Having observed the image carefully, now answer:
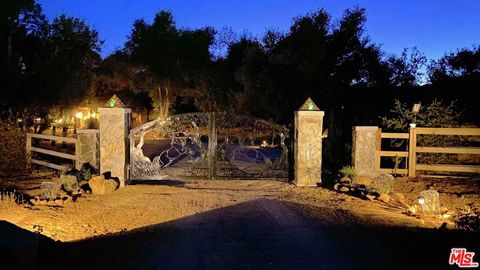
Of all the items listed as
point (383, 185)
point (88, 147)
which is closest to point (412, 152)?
point (383, 185)

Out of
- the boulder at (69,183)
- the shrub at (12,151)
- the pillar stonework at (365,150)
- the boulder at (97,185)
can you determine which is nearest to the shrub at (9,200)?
the boulder at (69,183)

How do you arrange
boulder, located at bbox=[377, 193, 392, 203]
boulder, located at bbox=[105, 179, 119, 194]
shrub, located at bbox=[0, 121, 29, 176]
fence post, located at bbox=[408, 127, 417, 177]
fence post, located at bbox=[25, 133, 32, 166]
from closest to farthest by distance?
boulder, located at bbox=[377, 193, 392, 203] → boulder, located at bbox=[105, 179, 119, 194] → fence post, located at bbox=[408, 127, 417, 177] → shrub, located at bbox=[0, 121, 29, 176] → fence post, located at bbox=[25, 133, 32, 166]

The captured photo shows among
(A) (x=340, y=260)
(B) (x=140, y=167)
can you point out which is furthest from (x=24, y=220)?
(A) (x=340, y=260)

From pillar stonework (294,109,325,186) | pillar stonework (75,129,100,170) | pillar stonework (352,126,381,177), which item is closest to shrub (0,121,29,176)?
pillar stonework (75,129,100,170)

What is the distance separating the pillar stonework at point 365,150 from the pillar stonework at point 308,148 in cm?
98

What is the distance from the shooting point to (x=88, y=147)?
12703 millimetres

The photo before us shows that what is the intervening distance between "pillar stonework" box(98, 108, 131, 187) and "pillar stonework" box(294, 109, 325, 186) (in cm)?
446

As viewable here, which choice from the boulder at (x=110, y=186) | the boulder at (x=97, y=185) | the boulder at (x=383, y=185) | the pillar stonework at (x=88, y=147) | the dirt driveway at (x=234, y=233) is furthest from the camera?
the pillar stonework at (x=88, y=147)

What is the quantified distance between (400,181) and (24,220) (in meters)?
9.07

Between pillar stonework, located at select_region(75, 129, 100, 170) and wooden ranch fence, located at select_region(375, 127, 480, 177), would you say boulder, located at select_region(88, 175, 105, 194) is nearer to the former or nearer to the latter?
pillar stonework, located at select_region(75, 129, 100, 170)

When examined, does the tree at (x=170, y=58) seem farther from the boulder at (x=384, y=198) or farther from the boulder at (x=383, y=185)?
the boulder at (x=384, y=198)

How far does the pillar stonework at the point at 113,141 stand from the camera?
12.1 meters

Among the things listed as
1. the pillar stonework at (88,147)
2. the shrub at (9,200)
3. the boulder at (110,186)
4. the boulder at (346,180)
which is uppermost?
the pillar stonework at (88,147)

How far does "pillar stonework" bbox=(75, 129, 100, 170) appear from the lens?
498 inches
